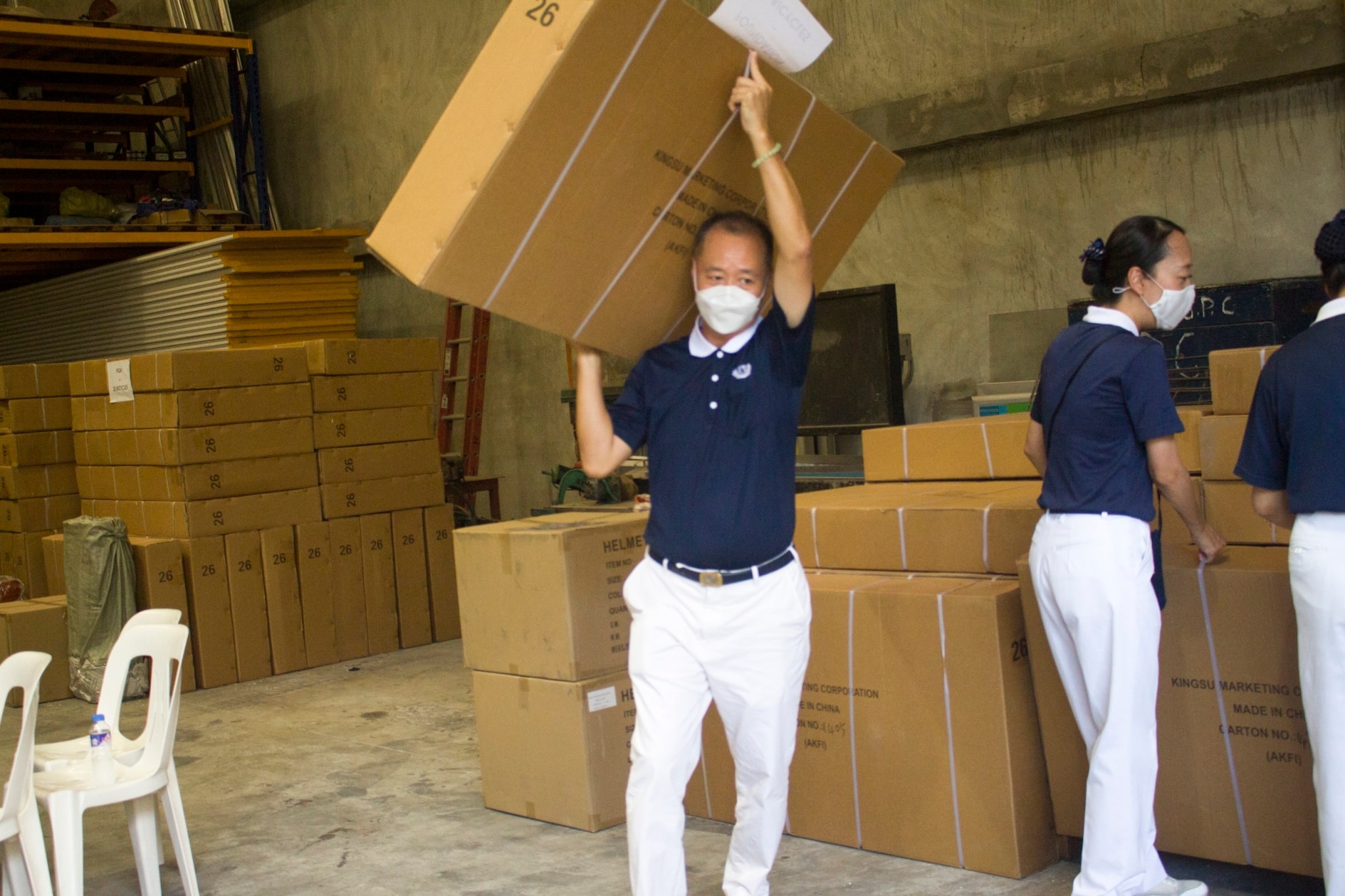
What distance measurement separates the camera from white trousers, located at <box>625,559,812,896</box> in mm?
2172

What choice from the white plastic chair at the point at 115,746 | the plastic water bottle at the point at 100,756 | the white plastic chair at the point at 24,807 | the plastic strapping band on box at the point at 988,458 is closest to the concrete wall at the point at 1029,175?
the plastic strapping band on box at the point at 988,458

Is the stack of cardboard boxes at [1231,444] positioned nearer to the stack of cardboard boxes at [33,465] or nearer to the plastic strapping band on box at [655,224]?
the plastic strapping band on box at [655,224]

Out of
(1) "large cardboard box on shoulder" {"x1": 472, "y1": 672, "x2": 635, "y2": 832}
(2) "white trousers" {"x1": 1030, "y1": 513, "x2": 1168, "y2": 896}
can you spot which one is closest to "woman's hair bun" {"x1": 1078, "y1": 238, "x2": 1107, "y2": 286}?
(2) "white trousers" {"x1": 1030, "y1": 513, "x2": 1168, "y2": 896}

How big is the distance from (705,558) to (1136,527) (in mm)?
828

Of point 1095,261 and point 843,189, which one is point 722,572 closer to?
point 843,189

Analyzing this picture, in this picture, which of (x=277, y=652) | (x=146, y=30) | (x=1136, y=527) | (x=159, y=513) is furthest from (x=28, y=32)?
(x=1136, y=527)

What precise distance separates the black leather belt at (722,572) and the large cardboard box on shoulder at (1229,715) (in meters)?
0.73

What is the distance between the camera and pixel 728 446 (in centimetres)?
221

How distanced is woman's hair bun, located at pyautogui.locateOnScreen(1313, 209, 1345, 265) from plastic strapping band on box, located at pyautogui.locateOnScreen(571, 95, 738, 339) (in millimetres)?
1064

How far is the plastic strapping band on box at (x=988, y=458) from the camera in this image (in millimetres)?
3355

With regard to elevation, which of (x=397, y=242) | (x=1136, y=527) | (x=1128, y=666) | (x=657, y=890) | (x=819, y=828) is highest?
(x=397, y=242)

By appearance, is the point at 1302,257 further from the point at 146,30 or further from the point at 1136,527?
the point at 146,30

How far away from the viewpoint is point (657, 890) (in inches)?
85.4

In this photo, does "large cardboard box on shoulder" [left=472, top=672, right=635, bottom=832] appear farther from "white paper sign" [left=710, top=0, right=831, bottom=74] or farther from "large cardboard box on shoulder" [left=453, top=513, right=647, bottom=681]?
"white paper sign" [left=710, top=0, right=831, bottom=74]
